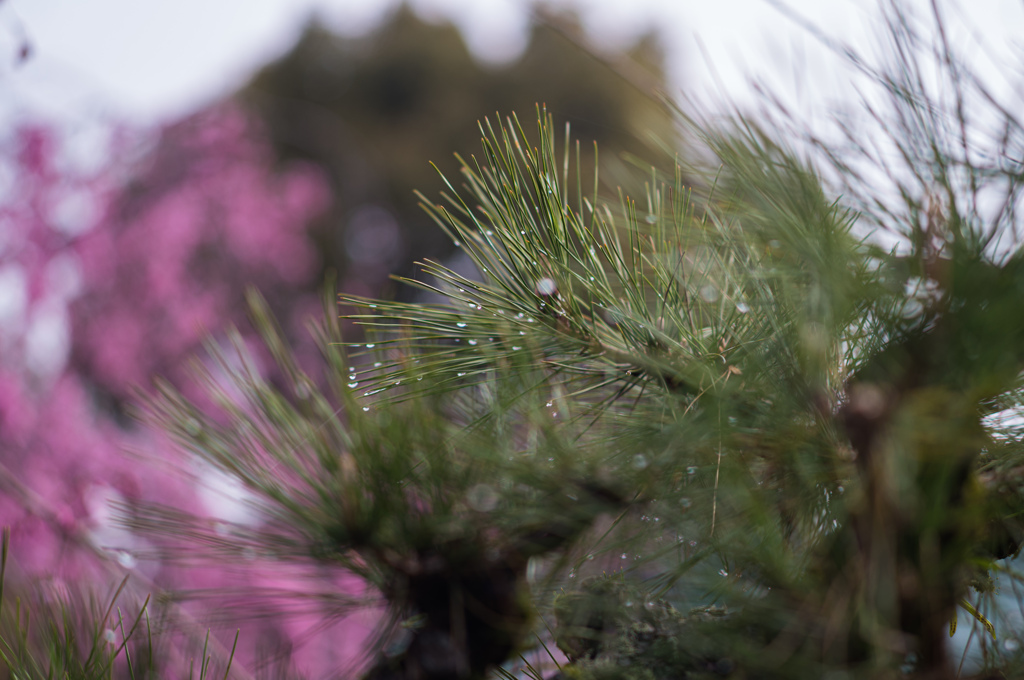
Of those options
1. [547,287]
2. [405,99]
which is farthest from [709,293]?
[405,99]

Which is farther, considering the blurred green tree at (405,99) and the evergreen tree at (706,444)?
the blurred green tree at (405,99)

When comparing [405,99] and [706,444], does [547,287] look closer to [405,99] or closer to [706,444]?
[706,444]

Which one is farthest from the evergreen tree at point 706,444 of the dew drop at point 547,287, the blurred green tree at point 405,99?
the blurred green tree at point 405,99

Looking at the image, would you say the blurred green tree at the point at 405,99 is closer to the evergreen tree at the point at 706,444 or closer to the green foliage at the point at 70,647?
the green foliage at the point at 70,647

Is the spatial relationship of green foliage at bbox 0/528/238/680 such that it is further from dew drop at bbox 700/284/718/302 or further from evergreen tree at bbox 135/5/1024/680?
dew drop at bbox 700/284/718/302

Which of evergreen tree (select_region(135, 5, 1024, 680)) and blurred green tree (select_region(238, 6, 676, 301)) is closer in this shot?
evergreen tree (select_region(135, 5, 1024, 680))

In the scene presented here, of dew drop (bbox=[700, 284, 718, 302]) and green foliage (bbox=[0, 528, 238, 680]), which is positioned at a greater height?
dew drop (bbox=[700, 284, 718, 302])

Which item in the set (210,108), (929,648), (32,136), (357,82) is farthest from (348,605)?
(357,82)

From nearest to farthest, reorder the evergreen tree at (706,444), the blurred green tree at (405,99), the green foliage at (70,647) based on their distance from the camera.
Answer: the evergreen tree at (706,444) < the green foliage at (70,647) < the blurred green tree at (405,99)

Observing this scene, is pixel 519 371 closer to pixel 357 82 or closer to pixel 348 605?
pixel 348 605

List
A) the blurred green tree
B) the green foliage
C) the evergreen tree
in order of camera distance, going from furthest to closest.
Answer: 1. the blurred green tree
2. the green foliage
3. the evergreen tree

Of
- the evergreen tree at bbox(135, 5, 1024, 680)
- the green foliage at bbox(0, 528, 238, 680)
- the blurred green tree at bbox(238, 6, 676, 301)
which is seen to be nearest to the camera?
the evergreen tree at bbox(135, 5, 1024, 680)

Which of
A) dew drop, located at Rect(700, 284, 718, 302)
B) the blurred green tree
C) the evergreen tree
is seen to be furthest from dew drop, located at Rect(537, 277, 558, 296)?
the blurred green tree
